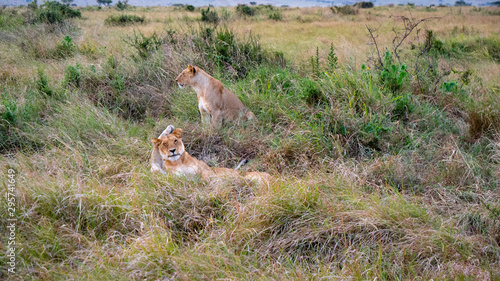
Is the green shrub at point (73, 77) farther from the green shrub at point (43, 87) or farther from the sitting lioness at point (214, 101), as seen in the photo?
the sitting lioness at point (214, 101)

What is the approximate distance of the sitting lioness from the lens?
5215 mm

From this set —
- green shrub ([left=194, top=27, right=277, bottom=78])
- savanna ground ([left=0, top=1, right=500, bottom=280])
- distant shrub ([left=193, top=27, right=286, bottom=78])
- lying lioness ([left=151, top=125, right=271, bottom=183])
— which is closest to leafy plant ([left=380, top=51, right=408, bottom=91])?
savanna ground ([left=0, top=1, right=500, bottom=280])

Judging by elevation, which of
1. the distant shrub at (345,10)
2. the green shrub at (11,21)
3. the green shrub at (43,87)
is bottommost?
the green shrub at (43,87)

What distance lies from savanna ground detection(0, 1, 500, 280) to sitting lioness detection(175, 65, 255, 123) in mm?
239

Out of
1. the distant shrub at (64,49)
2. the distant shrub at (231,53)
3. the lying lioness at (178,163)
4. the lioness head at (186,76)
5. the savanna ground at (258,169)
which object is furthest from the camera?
the distant shrub at (64,49)

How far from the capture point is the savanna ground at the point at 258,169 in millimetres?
2582

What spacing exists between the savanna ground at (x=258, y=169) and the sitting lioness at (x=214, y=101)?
24cm

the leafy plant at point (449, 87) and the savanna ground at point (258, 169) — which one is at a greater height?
the leafy plant at point (449, 87)

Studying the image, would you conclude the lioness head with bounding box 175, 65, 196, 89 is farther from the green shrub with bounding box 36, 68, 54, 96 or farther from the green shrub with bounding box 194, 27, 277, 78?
the green shrub with bounding box 36, 68, 54, 96

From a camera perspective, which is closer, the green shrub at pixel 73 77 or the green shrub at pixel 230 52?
the green shrub at pixel 73 77

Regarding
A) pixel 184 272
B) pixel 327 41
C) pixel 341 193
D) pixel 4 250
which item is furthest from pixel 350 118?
pixel 327 41

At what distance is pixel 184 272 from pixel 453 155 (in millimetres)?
3035

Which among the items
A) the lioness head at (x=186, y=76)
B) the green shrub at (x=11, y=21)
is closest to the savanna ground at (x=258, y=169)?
the lioness head at (x=186, y=76)

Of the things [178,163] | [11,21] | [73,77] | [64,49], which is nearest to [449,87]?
[178,163]
